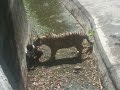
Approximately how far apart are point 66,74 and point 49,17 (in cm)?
426

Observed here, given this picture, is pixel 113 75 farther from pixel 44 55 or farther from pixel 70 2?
pixel 70 2

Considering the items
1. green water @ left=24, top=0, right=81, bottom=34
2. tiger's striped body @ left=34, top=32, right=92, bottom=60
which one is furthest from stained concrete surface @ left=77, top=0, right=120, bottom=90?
green water @ left=24, top=0, right=81, bottom=34

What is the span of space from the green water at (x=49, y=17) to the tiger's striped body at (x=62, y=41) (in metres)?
1.91

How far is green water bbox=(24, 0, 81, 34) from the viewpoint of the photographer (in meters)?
11.1

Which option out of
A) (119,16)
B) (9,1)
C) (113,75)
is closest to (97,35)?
(119,16)

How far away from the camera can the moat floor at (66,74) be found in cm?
796

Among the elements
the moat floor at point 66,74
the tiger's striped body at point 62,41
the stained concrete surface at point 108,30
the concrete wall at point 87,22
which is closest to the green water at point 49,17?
the concrete wall at point 87,22

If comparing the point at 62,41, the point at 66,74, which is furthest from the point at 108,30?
the point at 66,74

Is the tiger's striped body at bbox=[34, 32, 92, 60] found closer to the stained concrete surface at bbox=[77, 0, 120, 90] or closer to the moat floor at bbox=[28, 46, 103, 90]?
the moat floor at bbox=[28, 46, 103, 90]

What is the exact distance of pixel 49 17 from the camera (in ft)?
40.4

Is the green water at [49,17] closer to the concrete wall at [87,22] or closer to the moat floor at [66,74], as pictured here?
the concrete wall at [87,22]

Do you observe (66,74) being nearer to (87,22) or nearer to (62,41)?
(62,41)

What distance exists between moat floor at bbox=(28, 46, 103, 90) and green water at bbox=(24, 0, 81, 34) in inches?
69.9

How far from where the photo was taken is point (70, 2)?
13242 millimetres
